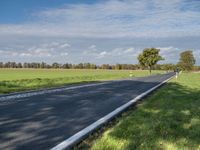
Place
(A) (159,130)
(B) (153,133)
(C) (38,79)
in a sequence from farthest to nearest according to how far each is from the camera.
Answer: (C) (38,79), (A) (159,130), (B) (153,133)

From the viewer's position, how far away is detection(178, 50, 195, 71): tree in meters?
143

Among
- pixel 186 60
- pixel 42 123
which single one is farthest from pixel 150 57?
pixel 42 123

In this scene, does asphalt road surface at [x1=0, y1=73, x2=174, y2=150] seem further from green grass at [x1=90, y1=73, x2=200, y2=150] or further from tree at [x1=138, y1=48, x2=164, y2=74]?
tree at [x1=138, y1=48, x2=164, y2=74]

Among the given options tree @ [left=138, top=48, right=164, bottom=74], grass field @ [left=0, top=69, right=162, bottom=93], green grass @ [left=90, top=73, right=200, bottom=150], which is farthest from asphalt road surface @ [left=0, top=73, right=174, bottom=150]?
tree @ [left=138, top=48, right=164, bottom=74]

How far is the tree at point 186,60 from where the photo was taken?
469ft

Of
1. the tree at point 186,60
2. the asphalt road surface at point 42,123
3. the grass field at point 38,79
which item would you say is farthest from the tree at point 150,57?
the asphalt road surface at point 42,123

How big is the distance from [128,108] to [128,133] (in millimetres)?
5073

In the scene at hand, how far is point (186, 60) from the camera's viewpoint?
475 feet

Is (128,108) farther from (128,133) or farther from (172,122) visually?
(128,133)

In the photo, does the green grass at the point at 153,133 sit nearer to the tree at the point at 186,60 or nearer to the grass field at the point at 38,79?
the grass field at the point at 38,79

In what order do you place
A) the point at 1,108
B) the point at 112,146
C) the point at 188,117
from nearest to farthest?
the point at 112,146 < the point at 188,117 < the point at 1,108

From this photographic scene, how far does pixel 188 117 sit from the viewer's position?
1034 centimetres

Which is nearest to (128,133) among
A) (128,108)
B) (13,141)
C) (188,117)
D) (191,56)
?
(13,141)

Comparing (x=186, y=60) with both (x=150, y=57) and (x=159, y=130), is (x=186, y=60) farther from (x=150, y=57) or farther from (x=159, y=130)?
(x=159, y=130)
